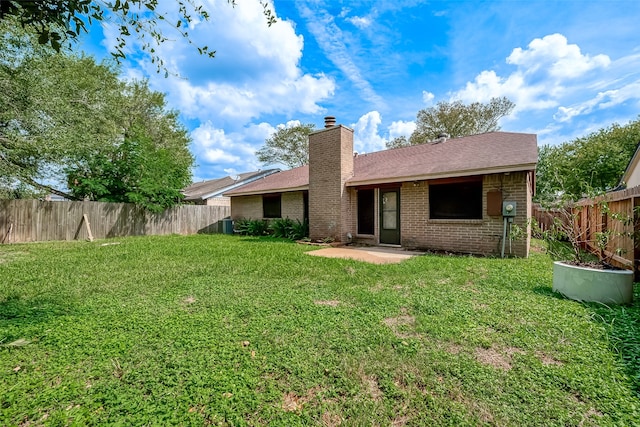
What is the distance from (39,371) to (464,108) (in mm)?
27275

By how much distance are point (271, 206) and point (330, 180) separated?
4.88 metres

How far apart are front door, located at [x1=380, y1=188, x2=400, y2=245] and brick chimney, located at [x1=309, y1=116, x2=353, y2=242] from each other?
127 centimetres

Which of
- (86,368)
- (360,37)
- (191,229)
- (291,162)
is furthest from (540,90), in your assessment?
(291,162)

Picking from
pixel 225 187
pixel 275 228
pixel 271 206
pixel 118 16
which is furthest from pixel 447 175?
pixel 225 187

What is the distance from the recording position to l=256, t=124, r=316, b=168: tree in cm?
2951

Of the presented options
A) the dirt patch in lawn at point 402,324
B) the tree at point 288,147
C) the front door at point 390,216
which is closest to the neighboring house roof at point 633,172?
the front door at point 390,216

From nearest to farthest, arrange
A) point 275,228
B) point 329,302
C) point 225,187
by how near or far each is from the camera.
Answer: point 329,302 < point 275,228 < point 225,187

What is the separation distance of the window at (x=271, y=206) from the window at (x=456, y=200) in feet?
24.2

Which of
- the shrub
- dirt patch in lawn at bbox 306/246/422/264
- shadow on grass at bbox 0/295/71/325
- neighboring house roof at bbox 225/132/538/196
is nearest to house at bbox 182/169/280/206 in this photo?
the shrub

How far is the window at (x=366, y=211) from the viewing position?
A: 386 inches

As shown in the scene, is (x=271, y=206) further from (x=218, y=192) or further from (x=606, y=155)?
(x=606, y=155)

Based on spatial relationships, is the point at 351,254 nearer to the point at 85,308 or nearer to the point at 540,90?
the point at 85,308

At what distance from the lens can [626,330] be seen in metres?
2.90

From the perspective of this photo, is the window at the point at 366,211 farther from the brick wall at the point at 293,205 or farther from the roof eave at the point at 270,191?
the brick wall at the point at 293,205
